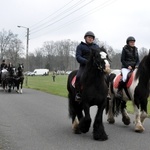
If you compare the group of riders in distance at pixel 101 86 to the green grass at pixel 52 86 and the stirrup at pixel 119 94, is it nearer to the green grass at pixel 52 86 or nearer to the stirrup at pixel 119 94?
the stirrup at pixel 119 94

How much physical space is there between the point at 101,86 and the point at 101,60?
73 cm

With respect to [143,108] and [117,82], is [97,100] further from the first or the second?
[117,82]

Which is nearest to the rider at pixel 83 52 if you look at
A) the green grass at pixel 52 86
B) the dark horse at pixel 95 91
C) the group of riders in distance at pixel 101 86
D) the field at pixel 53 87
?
the group of riders in distance at pixel 101 86

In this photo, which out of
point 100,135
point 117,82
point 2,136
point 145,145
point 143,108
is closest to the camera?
point 145,145

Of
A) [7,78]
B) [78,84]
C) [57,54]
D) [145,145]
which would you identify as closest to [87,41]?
[78,84]

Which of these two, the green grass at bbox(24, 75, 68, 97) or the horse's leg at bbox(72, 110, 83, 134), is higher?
the horse's leg at bbox(72, 110, 83, 134)

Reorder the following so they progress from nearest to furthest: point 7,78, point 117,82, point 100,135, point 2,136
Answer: point 100,135 < point 2,136 < point 117,82 < point 7,78

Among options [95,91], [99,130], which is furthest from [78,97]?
[99,130]

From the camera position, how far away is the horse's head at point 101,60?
296 inches

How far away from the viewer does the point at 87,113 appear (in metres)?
8.07

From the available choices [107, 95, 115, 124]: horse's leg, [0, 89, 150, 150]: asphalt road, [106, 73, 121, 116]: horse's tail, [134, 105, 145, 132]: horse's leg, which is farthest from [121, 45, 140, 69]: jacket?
[0, 89, 150, 150]: asphalt road

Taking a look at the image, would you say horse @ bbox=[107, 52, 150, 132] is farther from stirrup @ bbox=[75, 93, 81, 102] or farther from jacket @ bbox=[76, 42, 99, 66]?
stirrup @ bbox=[75, 93, 81, 102]

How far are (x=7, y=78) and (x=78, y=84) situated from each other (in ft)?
58.1

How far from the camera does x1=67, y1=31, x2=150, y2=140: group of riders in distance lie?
8000 mm
